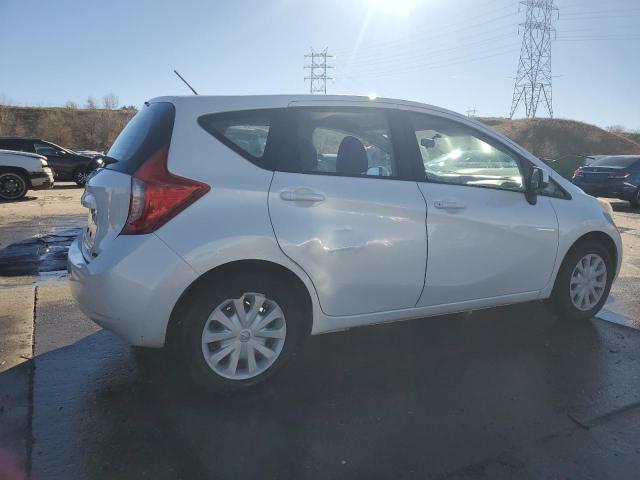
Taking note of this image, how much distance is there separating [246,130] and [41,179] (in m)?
11.6

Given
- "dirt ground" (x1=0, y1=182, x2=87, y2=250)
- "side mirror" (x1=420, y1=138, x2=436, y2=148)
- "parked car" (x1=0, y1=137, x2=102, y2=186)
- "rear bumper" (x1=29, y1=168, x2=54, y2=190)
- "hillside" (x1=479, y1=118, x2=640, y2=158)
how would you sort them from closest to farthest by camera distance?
"side mirror" (x1=420, y1=138, x2=436, y2=148)
"dirt ground" (x1=0, y1=182, x2=87, y2=250)
"rear bumper" (x1=29, y1=168, x2=54, y2=190)
"parked car" (x1=0, y1=137, x2=102, y2=186)
"hillside" (x1=479, y1=118, x2=640, y2=158)

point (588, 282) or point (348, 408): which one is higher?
point (588, 282)

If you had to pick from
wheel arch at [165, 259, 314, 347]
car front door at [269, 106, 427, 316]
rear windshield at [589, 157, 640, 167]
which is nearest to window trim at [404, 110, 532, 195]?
car front door at [269, 106, 427, 316]

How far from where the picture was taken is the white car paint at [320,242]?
2.99 meters

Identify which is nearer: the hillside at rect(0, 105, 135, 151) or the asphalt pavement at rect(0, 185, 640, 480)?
the asphalt pavement at rect(0, 185, 640, 480)

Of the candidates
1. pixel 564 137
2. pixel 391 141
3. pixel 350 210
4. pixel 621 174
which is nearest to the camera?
pixel 350 210

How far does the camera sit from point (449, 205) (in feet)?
12.3

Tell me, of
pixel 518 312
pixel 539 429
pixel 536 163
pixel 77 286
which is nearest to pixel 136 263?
pixel 77 286

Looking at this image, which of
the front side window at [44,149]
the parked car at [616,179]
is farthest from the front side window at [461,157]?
the front side window at [44,149]

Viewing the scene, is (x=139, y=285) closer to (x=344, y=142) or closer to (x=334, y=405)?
(x=334, y=405)

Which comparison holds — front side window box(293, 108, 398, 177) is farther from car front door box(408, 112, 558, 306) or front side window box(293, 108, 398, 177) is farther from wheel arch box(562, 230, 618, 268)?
wheel arch box(562, 230, 618, 268)

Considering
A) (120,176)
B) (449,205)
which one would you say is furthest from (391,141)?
(120,176)

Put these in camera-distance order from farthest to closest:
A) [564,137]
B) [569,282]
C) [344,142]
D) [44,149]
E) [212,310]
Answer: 1. [564,137]
2. [44,149]
3. [569,282]
4. [344,142]
5. [212,310]

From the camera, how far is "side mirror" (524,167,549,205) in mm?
4086
